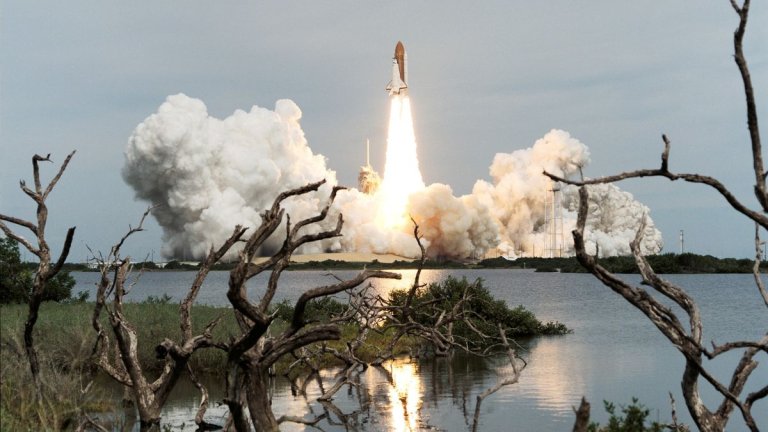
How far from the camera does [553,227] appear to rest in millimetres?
106375

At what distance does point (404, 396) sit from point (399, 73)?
7255cm

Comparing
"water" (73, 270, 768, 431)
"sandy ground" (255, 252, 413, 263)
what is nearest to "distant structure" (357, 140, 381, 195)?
"sandy ground" (255, 252, 413, 263)

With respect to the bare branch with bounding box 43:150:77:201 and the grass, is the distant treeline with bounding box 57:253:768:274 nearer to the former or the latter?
the grass

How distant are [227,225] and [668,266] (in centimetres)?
4474

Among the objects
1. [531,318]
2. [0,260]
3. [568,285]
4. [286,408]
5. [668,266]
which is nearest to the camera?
[286,408]

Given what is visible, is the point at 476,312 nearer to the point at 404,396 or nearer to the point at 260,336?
the point at 404,396

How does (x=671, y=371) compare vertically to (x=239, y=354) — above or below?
below

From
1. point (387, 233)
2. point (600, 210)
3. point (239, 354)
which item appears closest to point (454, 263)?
point (387, 233)

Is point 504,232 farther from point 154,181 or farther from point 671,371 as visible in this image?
point 671,371

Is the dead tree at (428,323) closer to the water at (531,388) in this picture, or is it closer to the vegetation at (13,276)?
the water at (531,388)

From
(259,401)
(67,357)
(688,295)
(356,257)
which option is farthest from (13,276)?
(356,257)

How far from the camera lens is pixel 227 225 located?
87125 millimetres

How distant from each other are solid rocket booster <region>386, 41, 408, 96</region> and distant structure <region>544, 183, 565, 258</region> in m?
26.7

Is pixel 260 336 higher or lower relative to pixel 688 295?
lower
